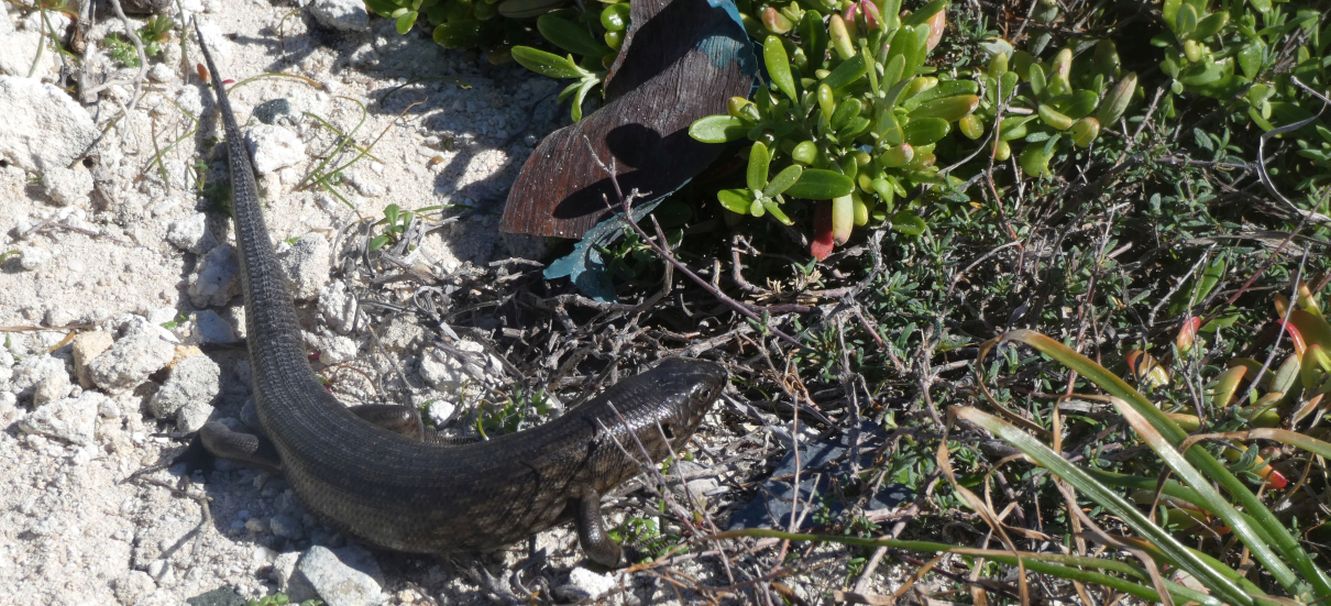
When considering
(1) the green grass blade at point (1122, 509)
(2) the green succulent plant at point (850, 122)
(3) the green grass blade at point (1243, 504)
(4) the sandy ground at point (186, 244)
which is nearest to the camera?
(1) the green grass blade at point (1122, 509)

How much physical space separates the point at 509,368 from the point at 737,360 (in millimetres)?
827

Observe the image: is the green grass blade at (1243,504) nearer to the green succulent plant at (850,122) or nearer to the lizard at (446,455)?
the green succulent plant at (850,122)

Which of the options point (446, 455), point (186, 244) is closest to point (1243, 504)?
point (446, 455)

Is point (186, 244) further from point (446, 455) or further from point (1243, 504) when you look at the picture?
point (1243, 504)

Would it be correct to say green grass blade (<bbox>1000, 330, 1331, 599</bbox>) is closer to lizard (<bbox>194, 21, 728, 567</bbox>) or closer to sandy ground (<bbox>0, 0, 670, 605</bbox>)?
lizard (<bbox>194, 21, 728, 567</bbox>)

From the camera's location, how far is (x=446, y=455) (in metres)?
3.65

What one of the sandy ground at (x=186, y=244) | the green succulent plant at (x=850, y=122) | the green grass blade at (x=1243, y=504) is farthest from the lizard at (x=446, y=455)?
the green grass blade at (x=1243, y=504)

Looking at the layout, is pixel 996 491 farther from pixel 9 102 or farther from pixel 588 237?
pixel 9 102

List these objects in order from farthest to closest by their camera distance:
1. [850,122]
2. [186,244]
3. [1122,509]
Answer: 1. [186,244]
2. [850,122]
3. [1122,509]

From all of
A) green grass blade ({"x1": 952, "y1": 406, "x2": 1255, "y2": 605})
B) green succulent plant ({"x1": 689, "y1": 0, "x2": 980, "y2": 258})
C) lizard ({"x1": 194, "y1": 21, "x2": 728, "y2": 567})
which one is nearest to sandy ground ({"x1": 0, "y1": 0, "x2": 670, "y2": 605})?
lizard ({"x1": 194, "y1": 21, "x2": 728, "y2": 567})

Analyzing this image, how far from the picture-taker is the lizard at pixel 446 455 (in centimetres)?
352

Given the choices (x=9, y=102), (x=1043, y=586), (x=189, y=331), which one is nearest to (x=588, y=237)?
(x=189, y=331)

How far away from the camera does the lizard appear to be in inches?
139

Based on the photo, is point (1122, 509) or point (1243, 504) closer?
point (1122, 509)
